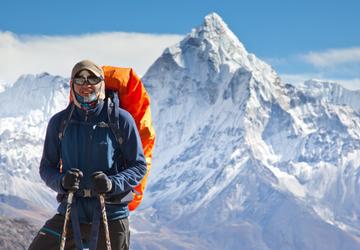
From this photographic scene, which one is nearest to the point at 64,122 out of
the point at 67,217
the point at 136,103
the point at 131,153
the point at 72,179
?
the point at 131,153

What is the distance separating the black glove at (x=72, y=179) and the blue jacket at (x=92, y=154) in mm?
305

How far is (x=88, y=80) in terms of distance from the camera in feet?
42.7

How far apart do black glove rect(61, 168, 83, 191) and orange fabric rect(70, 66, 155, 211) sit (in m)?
1.56

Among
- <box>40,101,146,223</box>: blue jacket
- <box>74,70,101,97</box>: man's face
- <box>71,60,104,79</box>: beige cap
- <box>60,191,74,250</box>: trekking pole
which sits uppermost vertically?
<box>71,60,104,79</box>: beige cap

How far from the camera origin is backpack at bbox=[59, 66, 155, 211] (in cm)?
1405

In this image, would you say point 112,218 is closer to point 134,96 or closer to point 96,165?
point 96,165

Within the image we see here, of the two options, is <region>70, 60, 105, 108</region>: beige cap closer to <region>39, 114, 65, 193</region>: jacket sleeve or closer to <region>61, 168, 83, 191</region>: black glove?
<region>39, 114, 65, 193</region>: jacket sleeve

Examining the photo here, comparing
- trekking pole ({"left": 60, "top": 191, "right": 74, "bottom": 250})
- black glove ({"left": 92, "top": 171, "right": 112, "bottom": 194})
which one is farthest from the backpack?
trekking pole ({"left": 60, "top": 191, "right": 74, "bottom": 250})

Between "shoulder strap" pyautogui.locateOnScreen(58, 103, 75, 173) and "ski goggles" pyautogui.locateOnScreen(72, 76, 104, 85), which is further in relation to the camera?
"shoulder strap" pyautogui.locateOnScreen(58, 103, 75, 173)

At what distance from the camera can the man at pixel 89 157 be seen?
507 inches

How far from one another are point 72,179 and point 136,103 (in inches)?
83.5

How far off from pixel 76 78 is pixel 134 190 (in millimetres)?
1599

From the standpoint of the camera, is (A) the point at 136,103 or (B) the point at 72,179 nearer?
(B) the point at 72,179

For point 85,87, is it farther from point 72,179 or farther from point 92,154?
point 72,179
